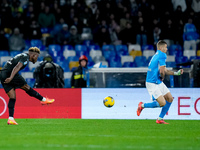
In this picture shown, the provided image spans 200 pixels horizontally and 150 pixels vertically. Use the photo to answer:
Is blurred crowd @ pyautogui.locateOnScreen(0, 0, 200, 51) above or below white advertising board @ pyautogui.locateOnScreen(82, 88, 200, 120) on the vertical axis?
above

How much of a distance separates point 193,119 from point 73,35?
8363mm

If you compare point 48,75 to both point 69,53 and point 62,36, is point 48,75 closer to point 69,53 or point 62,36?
point 69,53

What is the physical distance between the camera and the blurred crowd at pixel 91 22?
65.5ft

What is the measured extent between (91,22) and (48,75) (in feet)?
23.1

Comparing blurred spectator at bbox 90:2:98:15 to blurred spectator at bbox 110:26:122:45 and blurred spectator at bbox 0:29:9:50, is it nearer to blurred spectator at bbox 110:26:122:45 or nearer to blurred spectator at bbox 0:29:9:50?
blurred spectator at bbox 110:26:122:45

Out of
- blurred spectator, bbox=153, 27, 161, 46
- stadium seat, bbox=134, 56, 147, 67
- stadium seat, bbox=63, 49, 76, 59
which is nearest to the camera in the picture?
stadium seat, bbox=134, 56, 147, 67

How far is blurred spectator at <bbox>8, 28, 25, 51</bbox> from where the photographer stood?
19453 millimetres

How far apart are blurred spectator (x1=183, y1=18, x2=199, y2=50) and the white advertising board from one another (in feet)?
24.8

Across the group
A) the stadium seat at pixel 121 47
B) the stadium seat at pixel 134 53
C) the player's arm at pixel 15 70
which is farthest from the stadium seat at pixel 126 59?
the player's arm at pixel 15 70

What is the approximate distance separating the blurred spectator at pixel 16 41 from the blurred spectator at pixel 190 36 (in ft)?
23.4

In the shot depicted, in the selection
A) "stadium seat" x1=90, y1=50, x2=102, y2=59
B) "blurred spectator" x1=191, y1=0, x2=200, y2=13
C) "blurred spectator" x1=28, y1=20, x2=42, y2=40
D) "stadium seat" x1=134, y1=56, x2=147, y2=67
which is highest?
"blurred spectator" x1=191, y1=0, x2=200, y2=13

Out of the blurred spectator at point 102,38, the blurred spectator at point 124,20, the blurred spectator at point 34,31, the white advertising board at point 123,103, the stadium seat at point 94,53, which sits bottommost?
the white advertising board at point 123,103

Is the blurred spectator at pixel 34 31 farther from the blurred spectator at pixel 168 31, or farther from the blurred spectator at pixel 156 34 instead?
the blurred spectator at pixel 168 31

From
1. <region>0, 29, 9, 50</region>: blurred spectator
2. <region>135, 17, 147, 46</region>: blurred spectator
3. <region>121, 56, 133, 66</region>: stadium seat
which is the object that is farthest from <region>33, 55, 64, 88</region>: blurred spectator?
<region>135, 17, 147, 46</region>: blurred spectator
